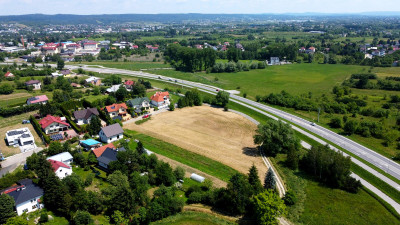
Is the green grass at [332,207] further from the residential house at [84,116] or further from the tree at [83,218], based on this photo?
the residential house at [84,116]

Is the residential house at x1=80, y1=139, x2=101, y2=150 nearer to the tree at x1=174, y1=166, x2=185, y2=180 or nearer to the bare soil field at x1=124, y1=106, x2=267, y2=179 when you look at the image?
the bare soil field at x1=124, y1=106, x2=267, y2=179

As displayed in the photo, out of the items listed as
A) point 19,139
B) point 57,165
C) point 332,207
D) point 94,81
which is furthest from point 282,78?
point 19,139

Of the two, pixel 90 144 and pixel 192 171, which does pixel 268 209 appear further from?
pixel 90 144

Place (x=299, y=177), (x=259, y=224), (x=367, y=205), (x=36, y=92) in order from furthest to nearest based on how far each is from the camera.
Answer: (x=36, y=92)
(x=299, y=177)
(x=367, y=205)
(x=259, y=224)

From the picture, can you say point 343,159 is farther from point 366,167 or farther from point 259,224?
point 259,224

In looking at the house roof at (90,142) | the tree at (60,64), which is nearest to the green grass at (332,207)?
the house roof at (90,142)

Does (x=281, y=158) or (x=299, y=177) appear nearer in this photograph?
(x=299, y=177)

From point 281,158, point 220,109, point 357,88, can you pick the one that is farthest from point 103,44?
point 281,158
